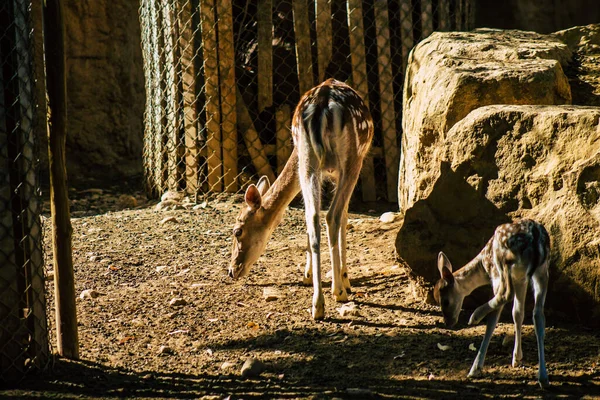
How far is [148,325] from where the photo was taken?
605 cm

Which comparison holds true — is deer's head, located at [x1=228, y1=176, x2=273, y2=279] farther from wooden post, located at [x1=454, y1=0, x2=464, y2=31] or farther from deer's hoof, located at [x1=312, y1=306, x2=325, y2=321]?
wooden post, located at [x1=454, y1=0, x2=464, y2=31]

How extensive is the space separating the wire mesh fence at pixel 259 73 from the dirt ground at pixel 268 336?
1555mm

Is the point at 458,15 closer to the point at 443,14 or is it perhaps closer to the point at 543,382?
the point at 443,14

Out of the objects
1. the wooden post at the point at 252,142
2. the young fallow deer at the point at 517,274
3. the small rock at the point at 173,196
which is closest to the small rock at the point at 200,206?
the small rock at the point at 173,196

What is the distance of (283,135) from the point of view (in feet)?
32.4

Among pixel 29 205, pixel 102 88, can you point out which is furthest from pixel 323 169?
pixel 102 88

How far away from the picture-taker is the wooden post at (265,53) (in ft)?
32.0

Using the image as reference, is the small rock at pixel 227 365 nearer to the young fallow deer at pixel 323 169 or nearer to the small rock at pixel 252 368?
the small rock at pixel 252 368

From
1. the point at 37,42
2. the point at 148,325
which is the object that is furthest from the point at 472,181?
the point at 37,42

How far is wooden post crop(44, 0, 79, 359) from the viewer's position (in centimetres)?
487

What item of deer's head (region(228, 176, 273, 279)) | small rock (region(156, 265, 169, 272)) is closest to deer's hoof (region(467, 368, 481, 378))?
deer's head (region(228, 176, 273, 279))

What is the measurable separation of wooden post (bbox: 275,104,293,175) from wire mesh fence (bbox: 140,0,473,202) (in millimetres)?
11

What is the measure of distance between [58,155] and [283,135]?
5.12 m

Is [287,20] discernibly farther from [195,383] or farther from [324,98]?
[195,383]
